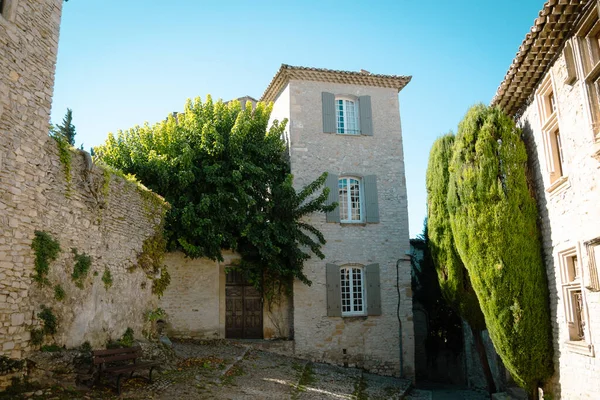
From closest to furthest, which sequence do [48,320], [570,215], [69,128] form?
1. [570,215]
2. [48,320]
3. [69,128]

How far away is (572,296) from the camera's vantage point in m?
8.62

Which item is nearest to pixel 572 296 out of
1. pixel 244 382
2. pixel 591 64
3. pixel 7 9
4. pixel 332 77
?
pixel 591 64

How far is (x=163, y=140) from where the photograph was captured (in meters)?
16.1

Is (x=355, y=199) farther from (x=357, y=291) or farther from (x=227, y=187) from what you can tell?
(x=227, y=187)

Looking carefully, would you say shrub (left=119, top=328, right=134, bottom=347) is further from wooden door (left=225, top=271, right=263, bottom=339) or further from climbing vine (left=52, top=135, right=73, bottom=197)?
wooden door (left=225, top=271, right=263, bottom=339)

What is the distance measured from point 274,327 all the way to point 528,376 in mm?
8770

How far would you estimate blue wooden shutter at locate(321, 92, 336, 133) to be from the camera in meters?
17.8

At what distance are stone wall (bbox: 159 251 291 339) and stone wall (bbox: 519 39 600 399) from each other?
30.1 ft

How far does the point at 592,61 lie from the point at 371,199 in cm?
1051

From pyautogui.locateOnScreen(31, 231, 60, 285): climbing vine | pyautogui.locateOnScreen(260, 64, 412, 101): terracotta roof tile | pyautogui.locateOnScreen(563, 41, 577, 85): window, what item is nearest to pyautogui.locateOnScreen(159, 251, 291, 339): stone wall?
pyautogui.locateOnScreen(260, 64, 412, 101): terracotta roof tile

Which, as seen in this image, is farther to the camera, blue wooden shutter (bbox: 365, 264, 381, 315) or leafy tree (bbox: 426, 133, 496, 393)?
blue wooden shutter (bbox: 365, 264, 381, 315)

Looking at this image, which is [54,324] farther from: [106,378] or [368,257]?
[368,257]

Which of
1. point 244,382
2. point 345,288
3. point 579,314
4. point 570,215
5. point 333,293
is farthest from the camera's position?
point 345,288

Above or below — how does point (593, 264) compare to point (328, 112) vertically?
below
